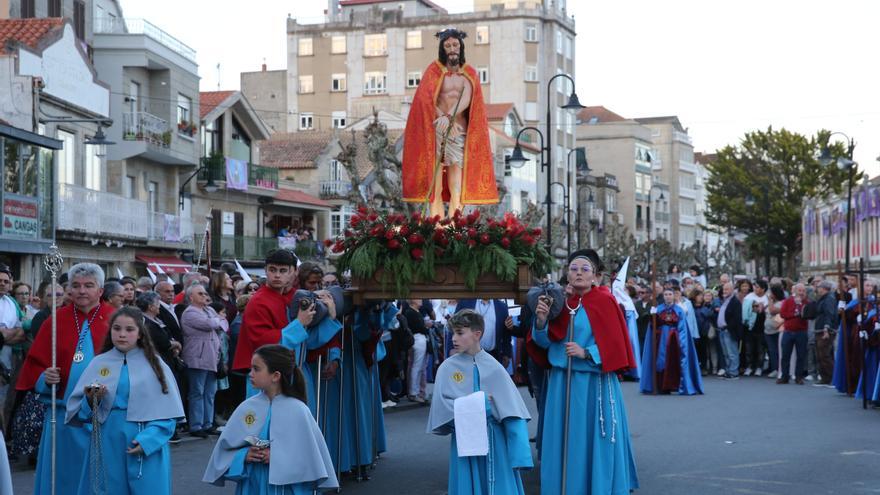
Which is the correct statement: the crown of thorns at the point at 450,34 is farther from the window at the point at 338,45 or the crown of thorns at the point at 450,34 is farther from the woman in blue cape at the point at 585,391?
the window at the point at 338,45

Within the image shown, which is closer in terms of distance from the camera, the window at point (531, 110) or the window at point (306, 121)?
the window at point (306, 121)

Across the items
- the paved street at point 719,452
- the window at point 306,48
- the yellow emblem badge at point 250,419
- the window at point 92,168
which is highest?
the window at point 306,48

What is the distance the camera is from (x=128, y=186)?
3944cm

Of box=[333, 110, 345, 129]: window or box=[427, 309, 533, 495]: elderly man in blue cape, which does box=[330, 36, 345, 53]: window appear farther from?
box=[427, 309, 533, 495]: elderly man in blue cape

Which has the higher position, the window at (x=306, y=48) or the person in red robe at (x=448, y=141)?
the window at (x=306, y=48)

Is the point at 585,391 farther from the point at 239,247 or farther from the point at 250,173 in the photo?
the point at 250,173

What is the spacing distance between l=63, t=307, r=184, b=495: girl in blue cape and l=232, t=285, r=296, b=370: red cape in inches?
68.4

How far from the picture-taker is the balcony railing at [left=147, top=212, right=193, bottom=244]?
39719 millimetres

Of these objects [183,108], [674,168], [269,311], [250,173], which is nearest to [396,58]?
[250,173]

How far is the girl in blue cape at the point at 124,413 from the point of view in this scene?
7.95m

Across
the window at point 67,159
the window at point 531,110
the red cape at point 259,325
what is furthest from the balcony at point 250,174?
the red cape at point 259,325

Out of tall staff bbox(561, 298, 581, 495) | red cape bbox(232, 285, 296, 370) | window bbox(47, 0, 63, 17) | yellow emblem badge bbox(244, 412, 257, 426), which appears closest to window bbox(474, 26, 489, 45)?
window bbox(47, 0, 63, 17)

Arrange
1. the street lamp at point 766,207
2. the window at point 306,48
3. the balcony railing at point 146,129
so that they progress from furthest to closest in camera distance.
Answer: the window at point 306,48
the street lamp at point 766,207
the balcony railing at point 146,129

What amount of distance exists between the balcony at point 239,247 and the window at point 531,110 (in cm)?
3632
